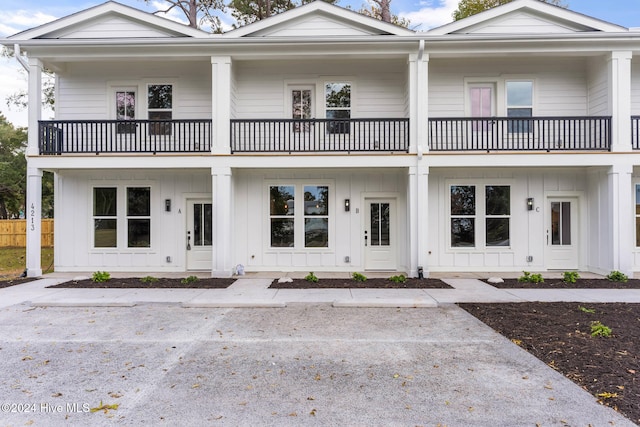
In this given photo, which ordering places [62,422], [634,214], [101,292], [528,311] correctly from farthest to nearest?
[634,214], [101,292], [528,311], [62,422]

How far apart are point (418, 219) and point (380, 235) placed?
1.60 metres

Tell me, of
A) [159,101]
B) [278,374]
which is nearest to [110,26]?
[159,101]

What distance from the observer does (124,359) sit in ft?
14.0

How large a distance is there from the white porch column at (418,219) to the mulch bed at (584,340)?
2672mm

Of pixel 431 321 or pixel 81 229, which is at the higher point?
pixel 81 229

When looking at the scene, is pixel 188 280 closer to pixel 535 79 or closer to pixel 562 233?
pixel 562 233

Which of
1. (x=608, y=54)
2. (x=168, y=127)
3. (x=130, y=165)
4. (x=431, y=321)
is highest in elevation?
(x=608, y=54)

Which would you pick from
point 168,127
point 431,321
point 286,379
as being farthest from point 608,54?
point 168,127

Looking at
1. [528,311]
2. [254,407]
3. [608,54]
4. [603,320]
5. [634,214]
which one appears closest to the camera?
[254,407]

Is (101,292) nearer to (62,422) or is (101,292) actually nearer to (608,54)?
(62,422)

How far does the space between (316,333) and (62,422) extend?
3.05m

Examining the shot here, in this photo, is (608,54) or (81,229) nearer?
(608,54)

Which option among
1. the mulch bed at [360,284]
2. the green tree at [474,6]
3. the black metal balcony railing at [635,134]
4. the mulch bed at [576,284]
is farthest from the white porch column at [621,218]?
the green tree at [474,6]

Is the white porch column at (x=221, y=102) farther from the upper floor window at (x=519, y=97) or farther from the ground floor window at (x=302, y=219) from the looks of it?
the upper floor window at (x=519, y=97)
